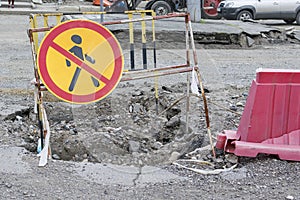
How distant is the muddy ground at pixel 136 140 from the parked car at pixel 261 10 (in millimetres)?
10762

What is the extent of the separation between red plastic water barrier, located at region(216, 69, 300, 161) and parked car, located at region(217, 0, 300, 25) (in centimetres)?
1652

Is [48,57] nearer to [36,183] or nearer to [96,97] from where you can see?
[96,97]

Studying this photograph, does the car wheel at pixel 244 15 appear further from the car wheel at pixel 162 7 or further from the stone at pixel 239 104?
the stone at pixel 239 104

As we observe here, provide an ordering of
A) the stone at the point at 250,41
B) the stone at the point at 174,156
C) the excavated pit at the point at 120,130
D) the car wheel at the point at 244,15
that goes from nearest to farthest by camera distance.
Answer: the stone at the point at 174,156, the excavated pit at the point at 120,130, the stone at the point at 250,41, the car wheel at the point at 244,15

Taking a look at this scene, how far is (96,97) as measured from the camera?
5570 mm

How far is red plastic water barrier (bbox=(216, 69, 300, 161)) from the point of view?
211 inches

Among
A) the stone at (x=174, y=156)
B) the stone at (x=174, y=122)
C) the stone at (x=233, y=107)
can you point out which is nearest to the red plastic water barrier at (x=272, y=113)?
the stone at (x=174, y=156)

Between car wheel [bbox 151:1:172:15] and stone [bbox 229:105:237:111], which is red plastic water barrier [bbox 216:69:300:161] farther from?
car wheel [bbox 151:1:172:15]

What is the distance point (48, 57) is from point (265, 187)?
2512 mm

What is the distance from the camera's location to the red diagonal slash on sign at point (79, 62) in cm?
538

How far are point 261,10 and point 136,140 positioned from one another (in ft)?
53.0

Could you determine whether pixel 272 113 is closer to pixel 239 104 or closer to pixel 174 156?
pixel 174 156

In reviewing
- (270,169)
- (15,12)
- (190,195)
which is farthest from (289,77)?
(15,12)

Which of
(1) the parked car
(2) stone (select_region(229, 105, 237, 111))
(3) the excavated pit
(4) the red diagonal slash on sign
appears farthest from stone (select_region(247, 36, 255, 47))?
(4) the red diagonal slash on sign
